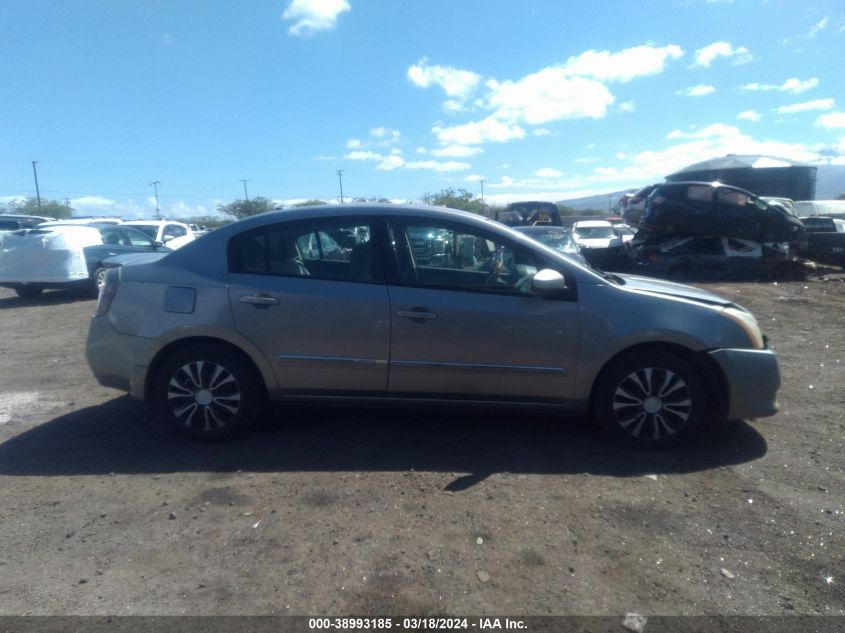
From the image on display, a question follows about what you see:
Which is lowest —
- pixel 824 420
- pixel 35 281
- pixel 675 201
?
pixel 824 420

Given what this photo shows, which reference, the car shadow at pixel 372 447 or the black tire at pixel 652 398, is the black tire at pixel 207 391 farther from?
the black tire at pixel 652 398

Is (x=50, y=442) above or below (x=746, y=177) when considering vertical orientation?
below

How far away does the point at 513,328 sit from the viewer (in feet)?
14.1

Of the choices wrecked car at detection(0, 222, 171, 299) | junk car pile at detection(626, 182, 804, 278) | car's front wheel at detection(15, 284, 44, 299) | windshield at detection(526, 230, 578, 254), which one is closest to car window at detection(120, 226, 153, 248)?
wrecked car at detection(0, 222, 171, 299)

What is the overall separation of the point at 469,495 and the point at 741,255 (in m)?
14.1

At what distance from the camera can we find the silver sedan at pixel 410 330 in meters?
4.29

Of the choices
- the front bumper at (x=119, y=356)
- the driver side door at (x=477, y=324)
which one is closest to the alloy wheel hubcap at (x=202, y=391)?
the front bumper at (x=119, y=356)

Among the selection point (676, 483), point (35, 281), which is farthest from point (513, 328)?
point (35, 281)

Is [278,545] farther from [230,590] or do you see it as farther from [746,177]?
[746,177]

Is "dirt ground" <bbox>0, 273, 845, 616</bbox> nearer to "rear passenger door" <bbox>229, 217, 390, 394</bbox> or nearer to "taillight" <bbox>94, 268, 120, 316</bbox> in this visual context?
"rear passenger door" <bbox>229, 217, 390, 394</bbox>

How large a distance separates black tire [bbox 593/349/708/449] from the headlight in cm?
44

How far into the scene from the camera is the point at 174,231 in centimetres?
1742

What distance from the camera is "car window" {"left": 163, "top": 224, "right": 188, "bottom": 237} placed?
55.7ft

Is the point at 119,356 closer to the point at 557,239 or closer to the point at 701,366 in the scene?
the point at 701,366
